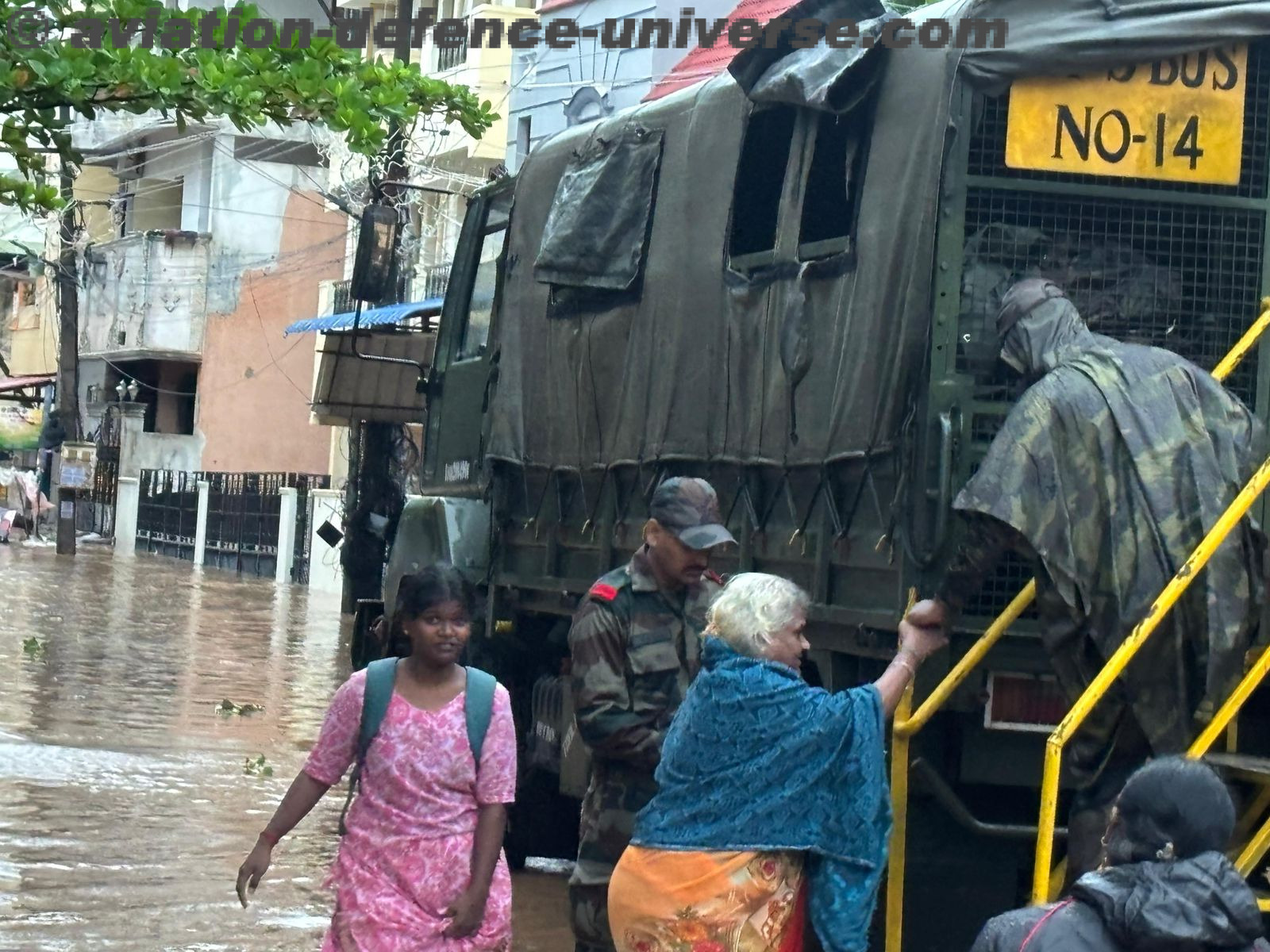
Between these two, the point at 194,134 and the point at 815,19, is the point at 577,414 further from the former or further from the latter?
the point at 194,134

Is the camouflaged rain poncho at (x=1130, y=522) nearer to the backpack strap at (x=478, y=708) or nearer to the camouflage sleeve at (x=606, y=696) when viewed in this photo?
the camouflage sleeve at (x=606, y=696)

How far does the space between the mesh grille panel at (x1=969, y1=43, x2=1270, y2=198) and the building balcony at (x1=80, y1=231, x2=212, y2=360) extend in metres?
40.4

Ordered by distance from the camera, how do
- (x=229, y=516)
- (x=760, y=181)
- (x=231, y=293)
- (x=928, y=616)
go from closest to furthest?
1. (x=928, y=616)
2. (x=760, y=181)
3. (x=229, y=516)
4. (x=231, y=293)

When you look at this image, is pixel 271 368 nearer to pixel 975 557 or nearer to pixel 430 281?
pixel 430 281

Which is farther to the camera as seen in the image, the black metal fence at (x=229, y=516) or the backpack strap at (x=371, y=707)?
the black metal fence at (x=229, y=516)

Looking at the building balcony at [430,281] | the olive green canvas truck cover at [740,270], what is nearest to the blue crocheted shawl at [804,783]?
the olive green canvas truck cover at [740,270]

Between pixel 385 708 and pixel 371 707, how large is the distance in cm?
3

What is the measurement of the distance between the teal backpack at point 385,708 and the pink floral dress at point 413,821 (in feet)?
0.05

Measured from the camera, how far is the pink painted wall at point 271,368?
44438 mm

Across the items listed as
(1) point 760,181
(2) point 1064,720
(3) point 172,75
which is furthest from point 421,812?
(1) point 760,181

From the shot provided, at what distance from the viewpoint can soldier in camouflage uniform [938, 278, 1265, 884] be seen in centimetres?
540

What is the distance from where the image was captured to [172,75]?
20.6ft

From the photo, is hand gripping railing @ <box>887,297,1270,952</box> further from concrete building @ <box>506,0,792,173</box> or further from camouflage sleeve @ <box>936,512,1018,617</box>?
concrete building @ <box>506,0,792,173</box>

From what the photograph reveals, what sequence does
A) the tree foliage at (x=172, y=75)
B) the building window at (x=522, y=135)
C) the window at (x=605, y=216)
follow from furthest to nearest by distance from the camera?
→ 1. the building window at (x=522, y=135)
2. the window at (x=605, y=216)
3. the tree foliage at (x=172, y=75)
